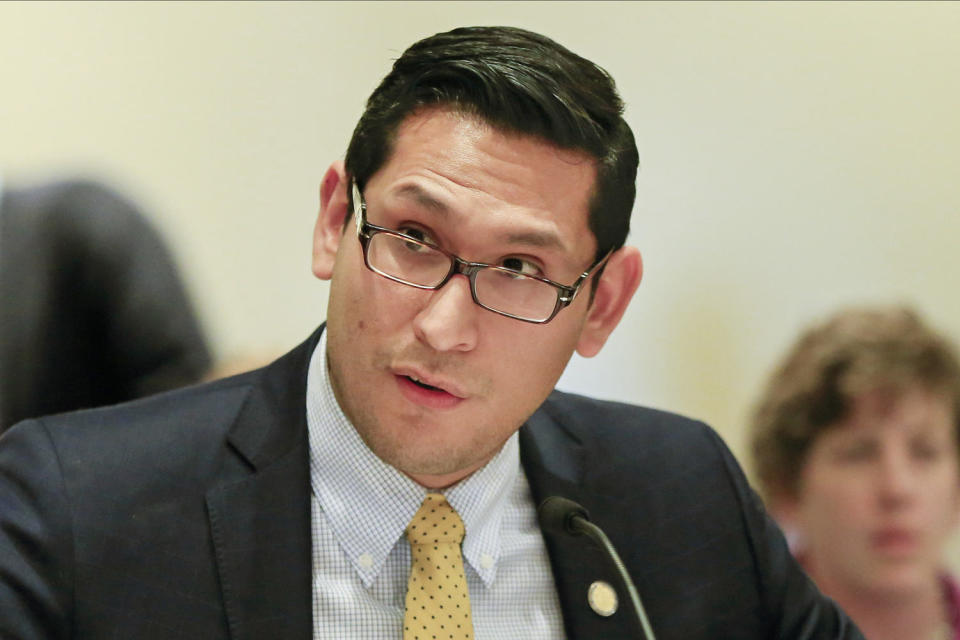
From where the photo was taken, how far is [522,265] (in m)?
1.71

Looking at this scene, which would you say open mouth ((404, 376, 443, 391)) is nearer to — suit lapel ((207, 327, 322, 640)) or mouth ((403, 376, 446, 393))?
mouth ((403, 376, 446, 393))

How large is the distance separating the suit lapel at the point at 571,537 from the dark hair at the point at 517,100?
0.42 metres

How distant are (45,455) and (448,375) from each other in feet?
1.99

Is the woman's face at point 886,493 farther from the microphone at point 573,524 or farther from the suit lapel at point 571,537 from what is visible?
the microphone at point 573,524

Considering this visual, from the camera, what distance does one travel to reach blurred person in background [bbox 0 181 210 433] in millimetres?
2271

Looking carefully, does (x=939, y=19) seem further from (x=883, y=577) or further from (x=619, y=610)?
(x=619, y=610)

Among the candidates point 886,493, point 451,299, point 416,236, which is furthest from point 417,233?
point 886,493

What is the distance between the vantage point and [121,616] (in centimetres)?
157

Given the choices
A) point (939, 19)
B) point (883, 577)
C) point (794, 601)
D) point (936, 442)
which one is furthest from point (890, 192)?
point (794, 601)

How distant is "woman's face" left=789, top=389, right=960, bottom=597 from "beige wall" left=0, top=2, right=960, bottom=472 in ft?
0.92

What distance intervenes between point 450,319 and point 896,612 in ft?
5.79

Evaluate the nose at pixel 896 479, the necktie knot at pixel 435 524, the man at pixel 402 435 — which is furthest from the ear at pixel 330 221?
the nose at pixel 896 479

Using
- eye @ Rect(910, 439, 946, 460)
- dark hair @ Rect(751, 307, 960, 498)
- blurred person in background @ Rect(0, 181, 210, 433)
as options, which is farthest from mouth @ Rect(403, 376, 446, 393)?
eye @ Rect(910, 439, 946, 460)

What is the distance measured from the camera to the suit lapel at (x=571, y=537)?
1846 millimetres
